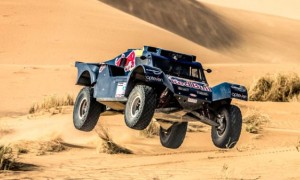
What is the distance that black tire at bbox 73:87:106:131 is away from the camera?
12.2 m

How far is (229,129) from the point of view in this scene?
1055 cm

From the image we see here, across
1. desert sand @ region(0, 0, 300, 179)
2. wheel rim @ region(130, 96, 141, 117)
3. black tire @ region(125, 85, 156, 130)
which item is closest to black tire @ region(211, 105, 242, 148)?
desert sand @ region(0, 0, 300, 179)

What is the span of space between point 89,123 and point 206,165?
3582 mm

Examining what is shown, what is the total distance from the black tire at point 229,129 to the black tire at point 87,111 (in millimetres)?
2645

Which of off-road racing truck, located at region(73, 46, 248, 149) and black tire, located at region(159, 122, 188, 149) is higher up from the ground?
off-road racing truck, located at region(73, 46, 248, 149)

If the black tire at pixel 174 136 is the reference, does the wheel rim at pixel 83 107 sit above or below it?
above

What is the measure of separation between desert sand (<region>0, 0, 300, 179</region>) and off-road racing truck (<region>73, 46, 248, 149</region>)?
22.9 inches

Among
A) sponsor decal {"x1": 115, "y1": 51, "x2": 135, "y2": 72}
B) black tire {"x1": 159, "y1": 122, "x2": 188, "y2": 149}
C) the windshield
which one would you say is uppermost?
sponsor decal {"x1": 115, "y1": 51, "x2": 135, "y2": 72}

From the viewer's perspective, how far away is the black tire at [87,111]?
40.0ft

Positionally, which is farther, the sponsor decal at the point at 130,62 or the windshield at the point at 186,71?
the sponsor decal at the point at 130,62

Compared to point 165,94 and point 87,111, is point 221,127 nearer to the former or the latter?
point 165,94

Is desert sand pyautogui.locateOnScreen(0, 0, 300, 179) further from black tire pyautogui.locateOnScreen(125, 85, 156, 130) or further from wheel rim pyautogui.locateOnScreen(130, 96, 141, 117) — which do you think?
wheel rim pyautogui.locateOnScreen(130, 96, 141, 117)

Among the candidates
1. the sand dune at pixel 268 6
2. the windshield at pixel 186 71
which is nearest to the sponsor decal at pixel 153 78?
the windshield at pixel 186 71

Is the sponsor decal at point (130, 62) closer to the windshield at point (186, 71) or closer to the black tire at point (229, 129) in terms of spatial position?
the windshield at point (186, 71)
